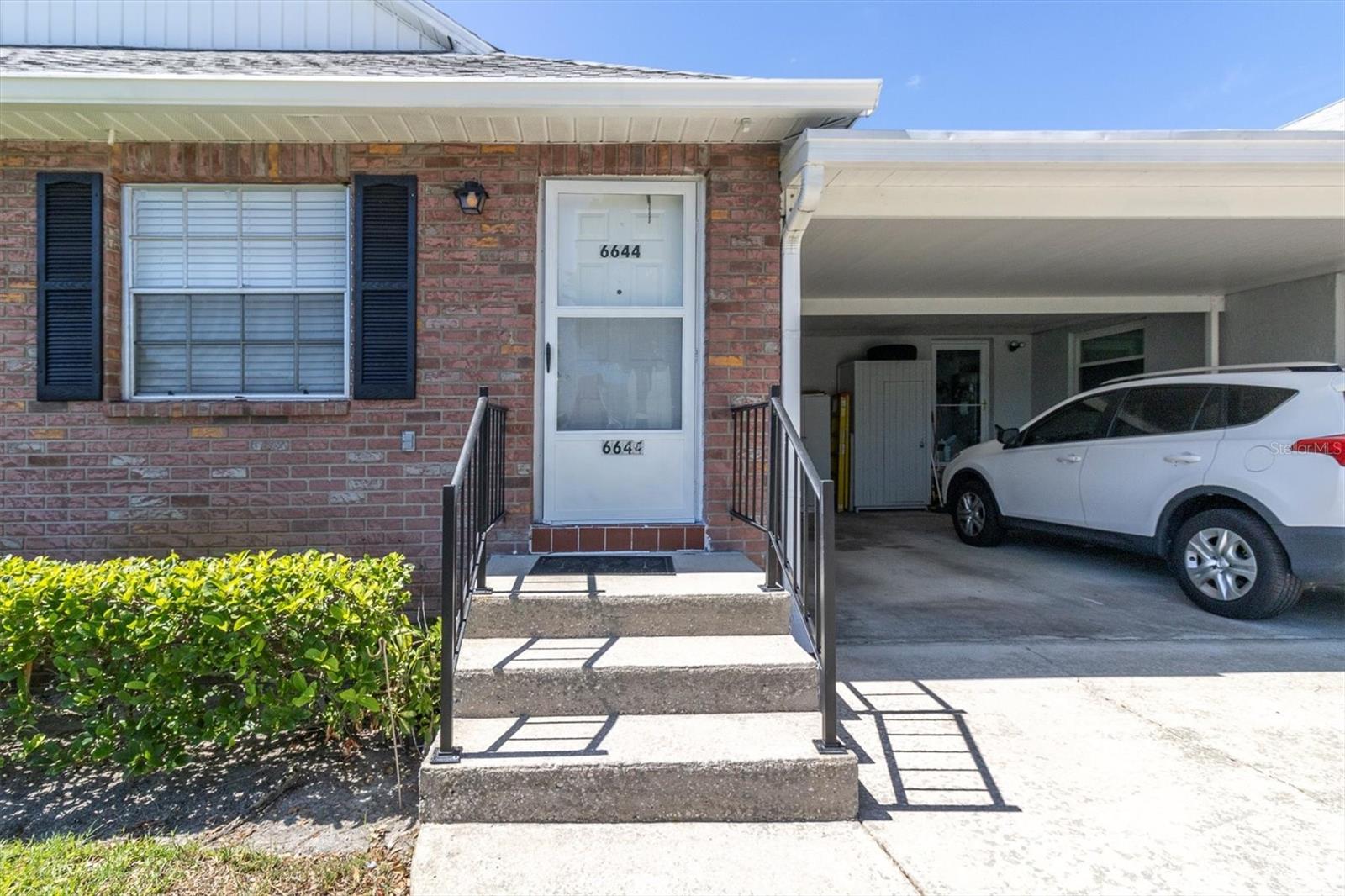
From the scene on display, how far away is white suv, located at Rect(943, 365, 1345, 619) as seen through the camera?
3.96 metres

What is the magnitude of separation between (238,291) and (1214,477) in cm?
598

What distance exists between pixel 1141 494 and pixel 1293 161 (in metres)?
2.21

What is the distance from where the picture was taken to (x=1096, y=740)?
9.21 feet

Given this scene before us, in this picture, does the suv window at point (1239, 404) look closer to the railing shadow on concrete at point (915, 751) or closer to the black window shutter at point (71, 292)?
the railing shadow on concrete at point (915, 751)

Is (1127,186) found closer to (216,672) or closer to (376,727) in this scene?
(376,727)

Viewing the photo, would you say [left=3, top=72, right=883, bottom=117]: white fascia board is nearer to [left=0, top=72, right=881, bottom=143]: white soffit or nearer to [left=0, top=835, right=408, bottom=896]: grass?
[left=0, top=72, right=881, bottom=143]: white soffit

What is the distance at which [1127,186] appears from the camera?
4125 millimetres

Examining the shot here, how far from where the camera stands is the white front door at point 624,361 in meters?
4.02

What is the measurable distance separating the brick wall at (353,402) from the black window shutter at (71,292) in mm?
54

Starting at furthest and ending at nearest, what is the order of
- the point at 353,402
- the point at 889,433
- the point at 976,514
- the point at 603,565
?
the point at 889,433, the point at 976,514, the point at 353,402, the point at 603,565

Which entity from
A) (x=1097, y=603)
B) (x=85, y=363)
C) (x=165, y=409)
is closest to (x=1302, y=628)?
(x=1097, y=603)

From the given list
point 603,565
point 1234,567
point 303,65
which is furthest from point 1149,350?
point 303,65

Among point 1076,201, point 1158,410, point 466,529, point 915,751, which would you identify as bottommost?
point 915,751

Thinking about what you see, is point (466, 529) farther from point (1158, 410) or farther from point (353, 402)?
point (1158, 410)
